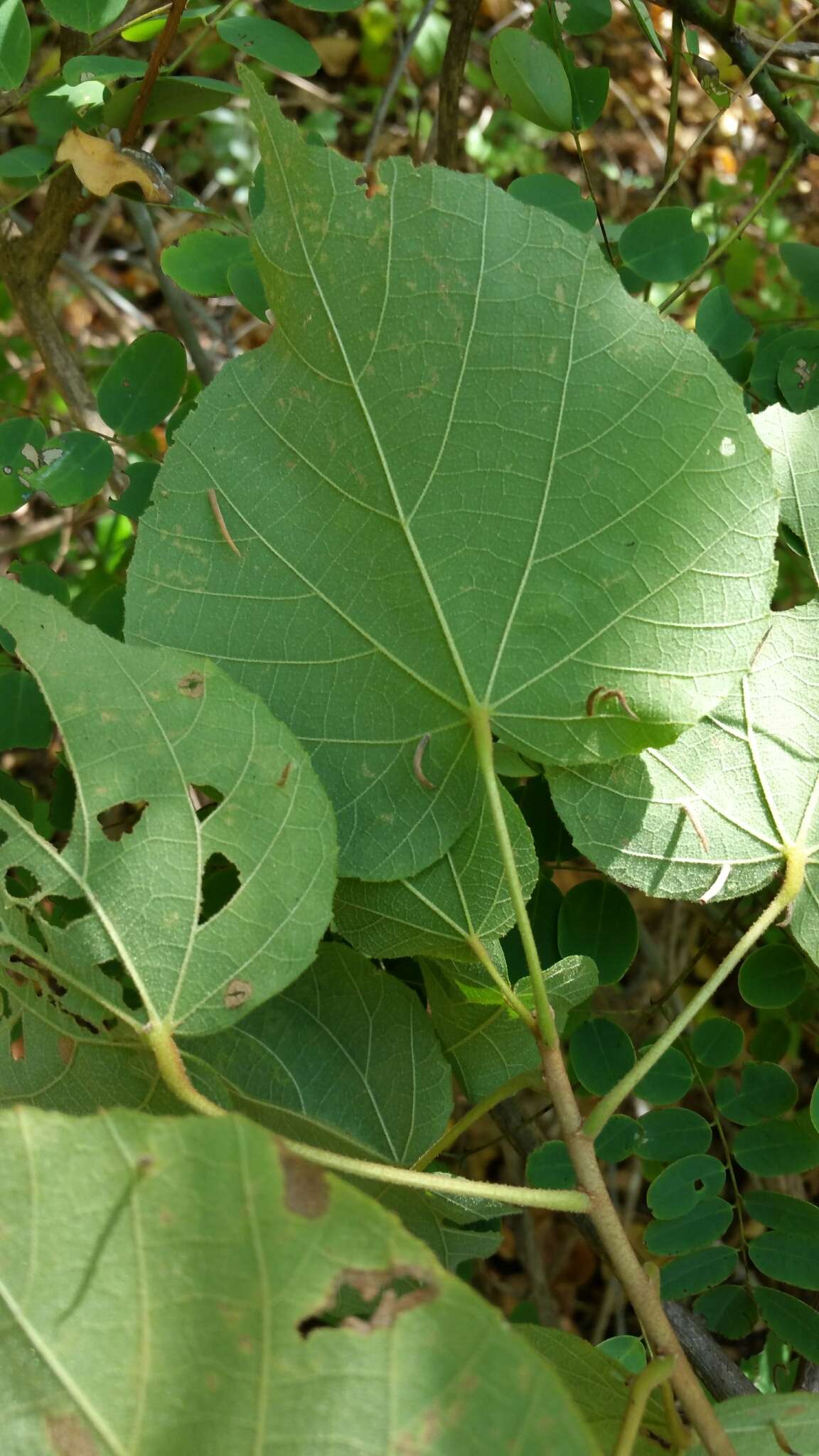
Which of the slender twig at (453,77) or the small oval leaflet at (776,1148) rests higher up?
the slender twig at (453,77)

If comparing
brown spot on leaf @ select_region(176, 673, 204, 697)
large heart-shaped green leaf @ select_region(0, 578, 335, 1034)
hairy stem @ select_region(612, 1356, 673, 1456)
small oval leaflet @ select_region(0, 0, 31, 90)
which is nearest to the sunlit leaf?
large heart-shaped green leaf @ select_region(0, 578, 335, 1034)

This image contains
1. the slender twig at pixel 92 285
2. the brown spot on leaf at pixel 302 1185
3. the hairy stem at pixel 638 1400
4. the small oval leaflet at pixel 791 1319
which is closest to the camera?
the brown spot on leaf at pixel 302 1185

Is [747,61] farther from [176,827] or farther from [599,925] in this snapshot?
[176,827]

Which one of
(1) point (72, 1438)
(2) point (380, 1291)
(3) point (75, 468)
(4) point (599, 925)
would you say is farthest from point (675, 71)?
(1) point (72, 1438)

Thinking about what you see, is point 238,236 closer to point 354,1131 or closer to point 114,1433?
point 354,1131

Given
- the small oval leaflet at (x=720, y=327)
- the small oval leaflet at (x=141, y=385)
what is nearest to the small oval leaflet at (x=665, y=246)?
the small oval leaflet at (x=720, y=327)

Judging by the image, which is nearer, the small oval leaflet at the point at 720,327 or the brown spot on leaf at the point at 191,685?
the brown spot on leaf at the point at 191,685

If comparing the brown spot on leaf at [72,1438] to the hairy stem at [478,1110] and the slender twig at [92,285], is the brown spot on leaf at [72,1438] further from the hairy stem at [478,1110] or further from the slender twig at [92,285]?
the slender twig at [92,285]

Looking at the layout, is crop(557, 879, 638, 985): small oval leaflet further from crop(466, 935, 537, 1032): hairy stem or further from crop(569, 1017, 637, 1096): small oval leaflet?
crop(466, 935, 537, 1032): hairy stem
